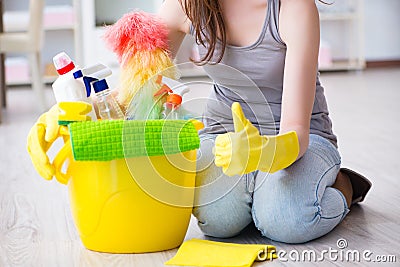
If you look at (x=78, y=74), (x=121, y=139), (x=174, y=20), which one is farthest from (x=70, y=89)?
(x=174, y=20)

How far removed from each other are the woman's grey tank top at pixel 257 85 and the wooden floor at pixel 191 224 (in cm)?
19

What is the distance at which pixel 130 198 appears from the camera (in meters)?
1.09

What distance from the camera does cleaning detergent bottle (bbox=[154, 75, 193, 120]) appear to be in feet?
3.71

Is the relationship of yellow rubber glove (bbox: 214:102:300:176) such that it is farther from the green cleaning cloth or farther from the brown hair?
the brown hair

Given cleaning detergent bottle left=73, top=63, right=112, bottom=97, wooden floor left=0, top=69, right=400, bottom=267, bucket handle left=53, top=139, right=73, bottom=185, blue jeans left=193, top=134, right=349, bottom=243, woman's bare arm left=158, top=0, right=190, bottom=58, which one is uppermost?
woman's bare arm left=158, top=0, right=190, bottom=58

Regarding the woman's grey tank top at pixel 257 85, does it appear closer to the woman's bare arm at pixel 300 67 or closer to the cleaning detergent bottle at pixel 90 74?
the woman's bare arm at pixel 300 67

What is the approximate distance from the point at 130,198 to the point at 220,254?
0.53 feet

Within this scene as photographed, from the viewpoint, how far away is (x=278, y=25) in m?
1.19

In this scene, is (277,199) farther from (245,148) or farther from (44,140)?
(44,140)

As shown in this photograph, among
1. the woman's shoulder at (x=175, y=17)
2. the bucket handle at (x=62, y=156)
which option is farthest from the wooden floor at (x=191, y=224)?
the woman's shoulder at (x=175, y=17)

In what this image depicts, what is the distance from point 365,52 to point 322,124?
3987mm

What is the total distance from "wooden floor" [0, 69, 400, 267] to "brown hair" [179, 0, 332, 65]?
1.07 feet

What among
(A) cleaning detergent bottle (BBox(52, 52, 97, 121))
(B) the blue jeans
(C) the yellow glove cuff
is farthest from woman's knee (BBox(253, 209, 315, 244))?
(A) cleaning detergent bottle (BBox(52, 52, 97, 121))

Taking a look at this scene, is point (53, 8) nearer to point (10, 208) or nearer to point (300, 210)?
point (10, 208)
